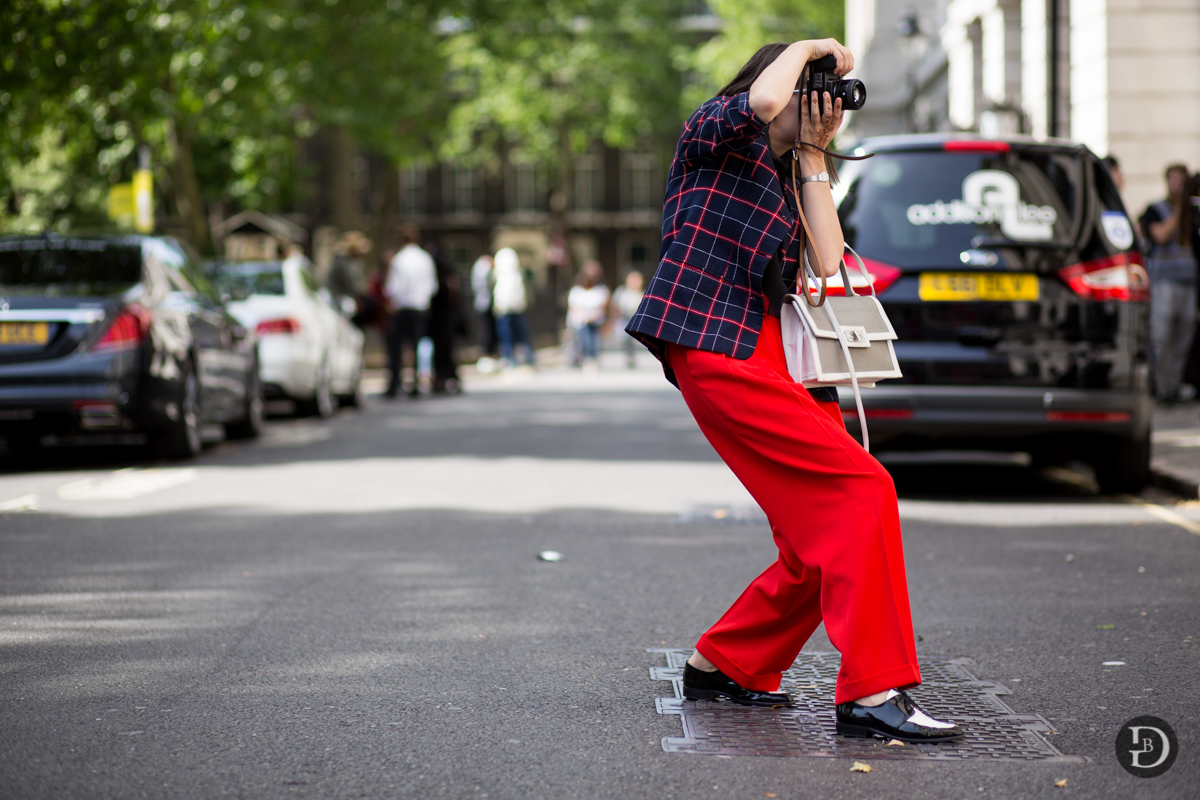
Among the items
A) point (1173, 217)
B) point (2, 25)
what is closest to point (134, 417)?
point (2, 25)

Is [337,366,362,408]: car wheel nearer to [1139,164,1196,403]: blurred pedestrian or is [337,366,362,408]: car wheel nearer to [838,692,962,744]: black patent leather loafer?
[1139,164,1196,403]: blurred pedestrian

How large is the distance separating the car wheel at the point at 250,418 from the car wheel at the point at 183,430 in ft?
5.05

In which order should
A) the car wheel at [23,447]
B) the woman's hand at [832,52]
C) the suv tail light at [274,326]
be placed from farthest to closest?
the suv tail light at [274,326] → the car wheel at [23,447] → the woman's hand at [832,52]

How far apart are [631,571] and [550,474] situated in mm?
3661

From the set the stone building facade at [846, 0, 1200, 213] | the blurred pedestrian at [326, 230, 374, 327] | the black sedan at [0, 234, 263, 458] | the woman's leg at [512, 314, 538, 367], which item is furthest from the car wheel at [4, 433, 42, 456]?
the woman's leg at [512, 314, 538, 367]

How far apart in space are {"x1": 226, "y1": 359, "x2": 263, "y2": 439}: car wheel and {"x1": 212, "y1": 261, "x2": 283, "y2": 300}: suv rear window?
1.78 meters

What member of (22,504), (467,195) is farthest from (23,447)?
(467,195)

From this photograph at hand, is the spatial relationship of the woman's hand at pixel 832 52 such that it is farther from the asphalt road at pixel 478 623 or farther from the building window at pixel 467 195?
the building window at pixel 467 195

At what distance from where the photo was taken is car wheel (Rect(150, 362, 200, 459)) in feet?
35.1

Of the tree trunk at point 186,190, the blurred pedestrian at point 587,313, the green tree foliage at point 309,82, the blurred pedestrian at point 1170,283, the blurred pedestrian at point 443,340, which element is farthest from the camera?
the blurred pedestrian at point 587,313

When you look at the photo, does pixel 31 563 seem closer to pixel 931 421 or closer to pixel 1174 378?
pixel 931 421

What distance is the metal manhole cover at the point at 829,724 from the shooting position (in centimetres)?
381

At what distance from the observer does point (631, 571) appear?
651 cm

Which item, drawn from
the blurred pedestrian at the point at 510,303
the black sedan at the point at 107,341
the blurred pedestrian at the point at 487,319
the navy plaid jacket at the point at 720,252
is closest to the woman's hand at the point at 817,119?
the navy plaid jacket at the point at 720,252
